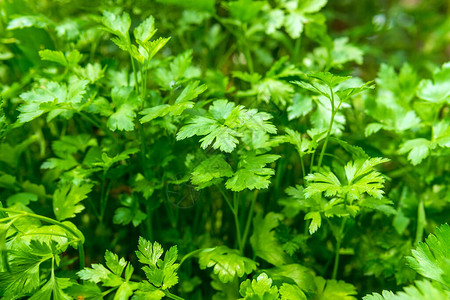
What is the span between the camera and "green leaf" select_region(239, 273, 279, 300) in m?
0.75

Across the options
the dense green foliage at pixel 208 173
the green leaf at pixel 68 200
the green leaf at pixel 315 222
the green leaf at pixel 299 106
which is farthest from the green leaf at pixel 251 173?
the green leaf at pixel 68 200

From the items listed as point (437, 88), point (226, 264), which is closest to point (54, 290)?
point (226, 264)

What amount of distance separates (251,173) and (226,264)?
0.68 ft

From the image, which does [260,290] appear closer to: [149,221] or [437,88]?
[149,221]

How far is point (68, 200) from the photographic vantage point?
3.02 ft

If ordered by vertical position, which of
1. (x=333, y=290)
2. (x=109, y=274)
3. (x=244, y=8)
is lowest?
(x=333, y=290)

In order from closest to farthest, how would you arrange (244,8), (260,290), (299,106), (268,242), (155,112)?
1. (260,290)
2. (155,112)
3. (268,242)
4. (299,106)
5. (244,8)

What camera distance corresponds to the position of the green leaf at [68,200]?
0.91 meters

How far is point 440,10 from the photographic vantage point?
2.46 metres

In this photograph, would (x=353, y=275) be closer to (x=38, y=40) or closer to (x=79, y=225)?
(x=79, y=225)

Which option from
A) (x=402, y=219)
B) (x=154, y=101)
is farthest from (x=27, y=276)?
(x=402, y=219)

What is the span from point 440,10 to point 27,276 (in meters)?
2.67

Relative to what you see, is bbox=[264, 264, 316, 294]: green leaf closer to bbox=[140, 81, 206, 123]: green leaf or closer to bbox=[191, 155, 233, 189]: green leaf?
bbox=[191, 155, 233, 189]: green leaf

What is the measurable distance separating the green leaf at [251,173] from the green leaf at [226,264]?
16 centimetres
